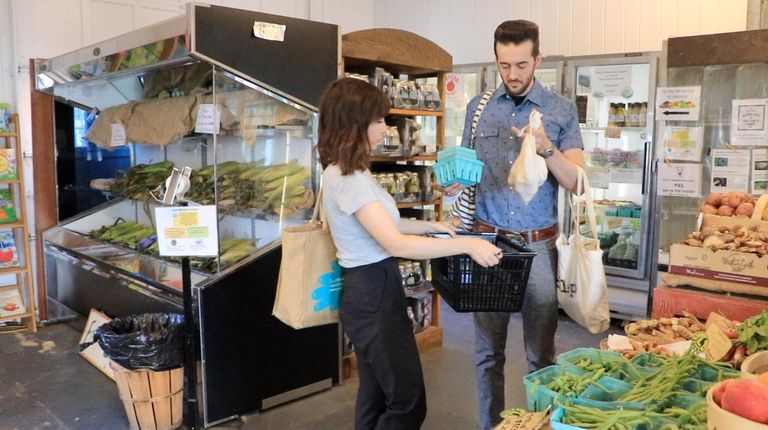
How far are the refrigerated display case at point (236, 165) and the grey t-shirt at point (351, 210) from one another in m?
1.13

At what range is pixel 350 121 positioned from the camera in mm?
2277

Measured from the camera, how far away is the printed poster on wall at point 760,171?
418cm

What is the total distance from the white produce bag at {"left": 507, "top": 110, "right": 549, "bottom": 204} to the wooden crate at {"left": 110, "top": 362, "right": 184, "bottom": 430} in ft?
6.74

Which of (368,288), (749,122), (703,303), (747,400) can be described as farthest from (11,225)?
(749,122)

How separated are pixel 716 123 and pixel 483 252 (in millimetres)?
3084

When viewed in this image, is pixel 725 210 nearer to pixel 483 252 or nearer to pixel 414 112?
pixel 483 252

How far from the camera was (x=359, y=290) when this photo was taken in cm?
235

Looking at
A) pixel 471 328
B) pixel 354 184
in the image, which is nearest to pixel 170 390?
pixel 354 184

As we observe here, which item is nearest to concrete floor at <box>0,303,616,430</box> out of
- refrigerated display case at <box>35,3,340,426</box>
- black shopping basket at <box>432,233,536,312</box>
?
refrigerated display case at <box>35,3,340,426</box>

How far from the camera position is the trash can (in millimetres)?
3166

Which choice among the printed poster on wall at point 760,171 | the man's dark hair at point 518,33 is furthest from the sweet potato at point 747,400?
the printed poster on wall at point 760,171

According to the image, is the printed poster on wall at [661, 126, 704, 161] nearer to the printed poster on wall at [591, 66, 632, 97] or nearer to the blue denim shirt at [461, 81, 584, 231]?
the printed poster on wall at [591, 66, 632, 97]

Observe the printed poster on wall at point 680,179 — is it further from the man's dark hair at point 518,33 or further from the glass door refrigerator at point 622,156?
the man's dark hair at point 518,33

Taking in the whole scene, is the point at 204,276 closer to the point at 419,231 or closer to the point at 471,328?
the point at 419,231
